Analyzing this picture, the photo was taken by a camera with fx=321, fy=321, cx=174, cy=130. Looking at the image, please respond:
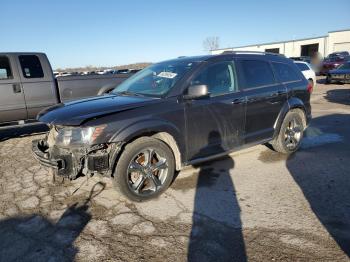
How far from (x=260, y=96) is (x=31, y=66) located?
5314 mm

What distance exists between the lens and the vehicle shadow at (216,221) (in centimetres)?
297

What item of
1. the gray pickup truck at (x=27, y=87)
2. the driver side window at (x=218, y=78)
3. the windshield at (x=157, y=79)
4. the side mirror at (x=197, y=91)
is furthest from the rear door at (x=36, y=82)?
the side mirror at (x=197, y=91)

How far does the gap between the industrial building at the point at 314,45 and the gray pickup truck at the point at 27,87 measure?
44.4 metres

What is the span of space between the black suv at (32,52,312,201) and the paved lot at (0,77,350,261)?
41cm

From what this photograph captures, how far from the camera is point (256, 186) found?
450cm

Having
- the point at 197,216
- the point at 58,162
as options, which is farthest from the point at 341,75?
the point at 58,162

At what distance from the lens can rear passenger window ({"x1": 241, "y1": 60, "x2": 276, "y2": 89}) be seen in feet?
16.8

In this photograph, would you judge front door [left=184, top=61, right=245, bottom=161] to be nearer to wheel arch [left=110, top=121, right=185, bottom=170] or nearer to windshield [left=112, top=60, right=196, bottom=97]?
wheel arch [left=110, top=121, right=185, bottom=170]

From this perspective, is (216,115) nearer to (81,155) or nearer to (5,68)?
(81,155)

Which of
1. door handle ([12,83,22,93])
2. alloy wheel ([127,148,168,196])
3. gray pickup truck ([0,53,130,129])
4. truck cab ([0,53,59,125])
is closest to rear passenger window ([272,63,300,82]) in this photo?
alloy wheel ([127,148,168,196])

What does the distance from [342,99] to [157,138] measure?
11621 millimetres

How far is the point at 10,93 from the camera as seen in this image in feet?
23.3

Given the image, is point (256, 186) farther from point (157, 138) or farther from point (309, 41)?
point (309, 41)

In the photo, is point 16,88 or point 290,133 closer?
point 290,133
